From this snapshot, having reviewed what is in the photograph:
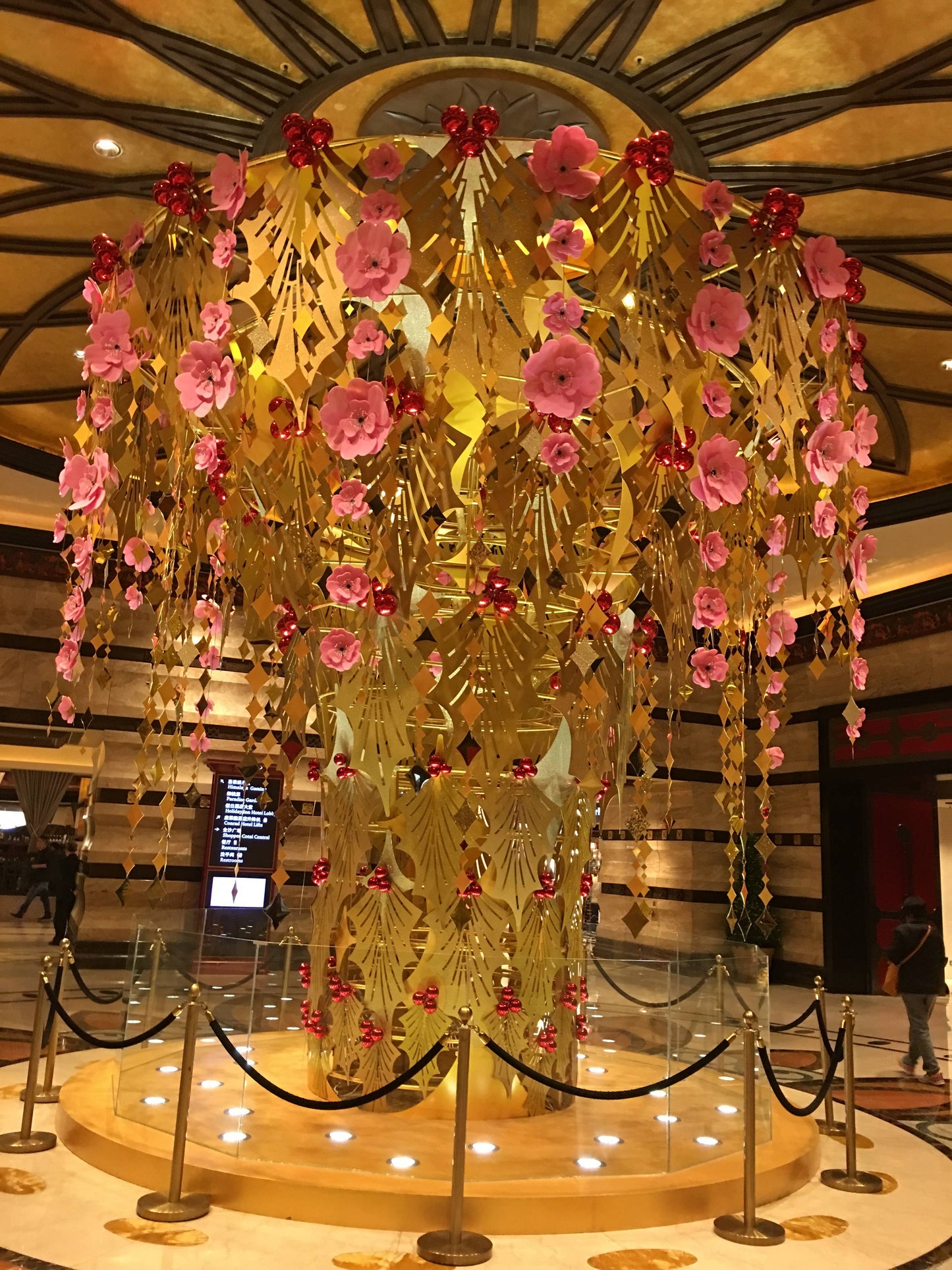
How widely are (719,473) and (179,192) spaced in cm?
183

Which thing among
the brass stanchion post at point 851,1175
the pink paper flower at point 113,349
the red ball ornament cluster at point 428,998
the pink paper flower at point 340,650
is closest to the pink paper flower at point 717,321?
the pink paper flower at point 340,650

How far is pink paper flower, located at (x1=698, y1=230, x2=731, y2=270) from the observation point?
297cm

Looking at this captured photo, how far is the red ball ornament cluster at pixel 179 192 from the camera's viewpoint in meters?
3.08

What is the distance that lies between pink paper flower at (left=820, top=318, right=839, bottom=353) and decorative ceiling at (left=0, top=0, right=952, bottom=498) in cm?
101

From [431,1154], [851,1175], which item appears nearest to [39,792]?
→ [431,1154]

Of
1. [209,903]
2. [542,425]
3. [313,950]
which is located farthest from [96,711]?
[542,425]

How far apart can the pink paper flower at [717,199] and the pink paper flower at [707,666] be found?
1.38 metres

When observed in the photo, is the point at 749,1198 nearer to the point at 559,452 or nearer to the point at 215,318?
the point at 559,452

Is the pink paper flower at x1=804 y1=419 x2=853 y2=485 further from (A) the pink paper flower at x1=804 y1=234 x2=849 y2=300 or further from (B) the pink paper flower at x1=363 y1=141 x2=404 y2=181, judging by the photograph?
(B) the pink paper flower at x1=363 y1=141 x2=404 y2=181

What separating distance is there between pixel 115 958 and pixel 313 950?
20.2ft

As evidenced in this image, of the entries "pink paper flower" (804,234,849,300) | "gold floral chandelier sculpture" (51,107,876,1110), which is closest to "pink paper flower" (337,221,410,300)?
"gold floral chandelier sculpture" (51,107,876,1110)

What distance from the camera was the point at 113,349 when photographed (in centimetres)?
306

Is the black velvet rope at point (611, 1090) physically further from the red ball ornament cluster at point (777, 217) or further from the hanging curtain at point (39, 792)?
the hanging curtain at point (39, 792)

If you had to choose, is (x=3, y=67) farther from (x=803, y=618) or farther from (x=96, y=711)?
(x=803, y=618)
